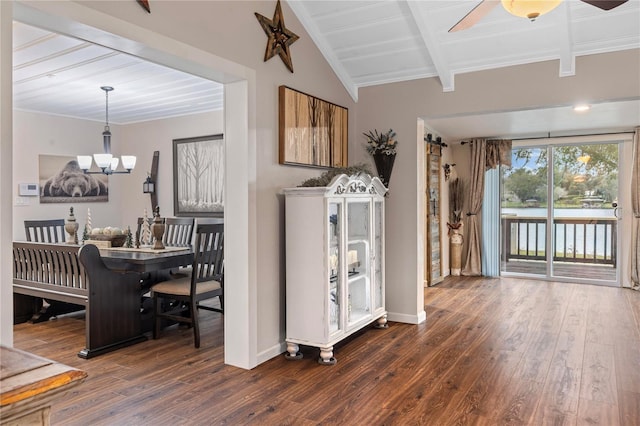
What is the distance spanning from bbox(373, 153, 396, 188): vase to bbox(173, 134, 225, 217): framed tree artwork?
2356 mm

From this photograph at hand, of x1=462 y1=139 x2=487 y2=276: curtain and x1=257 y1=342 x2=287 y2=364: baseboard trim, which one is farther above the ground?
x1=462 y1=139 x2=487 y2=276: curtain

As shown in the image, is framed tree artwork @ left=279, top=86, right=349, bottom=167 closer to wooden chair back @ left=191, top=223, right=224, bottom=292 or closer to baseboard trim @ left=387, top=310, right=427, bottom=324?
wooden chair back @ left=191, top=223, right=224, bottom=292

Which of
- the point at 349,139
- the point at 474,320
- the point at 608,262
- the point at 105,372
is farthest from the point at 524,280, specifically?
the point at 105,372

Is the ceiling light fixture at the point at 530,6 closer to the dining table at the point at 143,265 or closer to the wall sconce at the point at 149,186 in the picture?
the dining table at the point at 143,265

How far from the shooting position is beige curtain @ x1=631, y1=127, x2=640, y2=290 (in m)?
6.32

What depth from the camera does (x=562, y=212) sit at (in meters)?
6.98

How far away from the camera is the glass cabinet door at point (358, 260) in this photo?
3.86 m

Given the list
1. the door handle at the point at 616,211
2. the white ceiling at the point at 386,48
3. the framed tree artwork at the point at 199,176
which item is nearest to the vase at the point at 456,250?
the door handle at the point at 616,211

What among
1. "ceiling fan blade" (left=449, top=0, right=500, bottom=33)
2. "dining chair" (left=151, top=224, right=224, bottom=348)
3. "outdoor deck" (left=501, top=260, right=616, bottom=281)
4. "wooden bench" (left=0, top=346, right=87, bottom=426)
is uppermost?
"ceiling fan blade" (left=449, top=0, right=500, bottom=33)

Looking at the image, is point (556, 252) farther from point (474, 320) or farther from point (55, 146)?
point (55, 146)

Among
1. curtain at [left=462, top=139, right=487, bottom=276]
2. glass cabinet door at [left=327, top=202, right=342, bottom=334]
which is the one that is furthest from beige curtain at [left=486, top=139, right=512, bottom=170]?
glass cabinet door at [left=327, top=202, right=342, bottom=334]

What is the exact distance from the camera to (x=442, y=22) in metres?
3.67

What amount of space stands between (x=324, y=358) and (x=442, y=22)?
9.23 ft

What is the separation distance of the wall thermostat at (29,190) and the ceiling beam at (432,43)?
5159 millimetres
